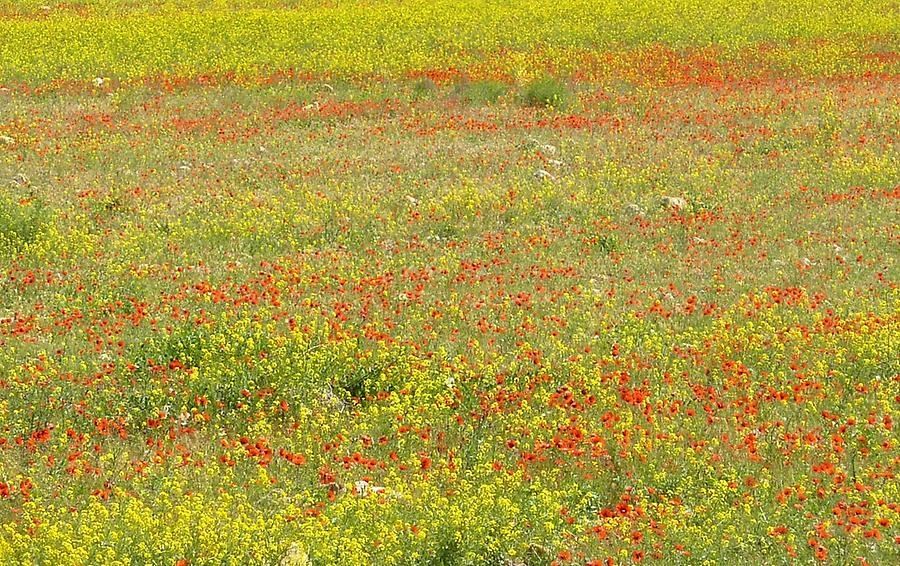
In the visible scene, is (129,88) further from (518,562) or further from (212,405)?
(518,562)

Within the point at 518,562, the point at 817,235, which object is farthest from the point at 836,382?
the point at 817,235

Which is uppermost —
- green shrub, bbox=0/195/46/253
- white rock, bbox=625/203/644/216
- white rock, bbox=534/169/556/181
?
green shrub, bbox=0/195/46/253

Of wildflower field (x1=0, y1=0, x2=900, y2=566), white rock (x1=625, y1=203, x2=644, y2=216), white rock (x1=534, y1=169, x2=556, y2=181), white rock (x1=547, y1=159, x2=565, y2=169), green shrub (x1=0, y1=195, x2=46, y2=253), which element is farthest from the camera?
white rock (x1=547, y1=159, x2=565, y2=169)

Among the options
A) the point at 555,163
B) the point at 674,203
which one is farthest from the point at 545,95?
the point at 674,203

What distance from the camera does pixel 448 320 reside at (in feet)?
35.8

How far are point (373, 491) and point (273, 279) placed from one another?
520 centimetres

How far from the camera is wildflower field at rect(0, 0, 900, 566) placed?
669cm

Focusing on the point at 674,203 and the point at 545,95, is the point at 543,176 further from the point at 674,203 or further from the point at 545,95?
the point at 545,95

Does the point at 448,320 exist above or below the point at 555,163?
above

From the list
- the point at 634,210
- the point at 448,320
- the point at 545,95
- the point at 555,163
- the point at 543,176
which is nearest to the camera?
the point at 448,320

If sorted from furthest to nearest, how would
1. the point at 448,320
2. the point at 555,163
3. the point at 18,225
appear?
the point at 555,163
the point at 18,225
the point at 448,320

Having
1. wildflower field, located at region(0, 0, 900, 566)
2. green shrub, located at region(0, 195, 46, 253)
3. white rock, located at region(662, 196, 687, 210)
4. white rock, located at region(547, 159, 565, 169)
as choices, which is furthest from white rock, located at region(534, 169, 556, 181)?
green shrub, located at region(0, 195, 46, 253)

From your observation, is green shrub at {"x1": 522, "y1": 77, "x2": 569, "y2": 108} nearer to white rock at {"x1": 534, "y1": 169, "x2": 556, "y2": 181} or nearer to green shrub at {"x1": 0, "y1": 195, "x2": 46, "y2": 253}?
white rock at {"x1": 534, "y1": 169, "x2": 556, "y2": 181}

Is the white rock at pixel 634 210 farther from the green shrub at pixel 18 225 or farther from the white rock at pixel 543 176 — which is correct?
the green shrub at pixel 18 225
